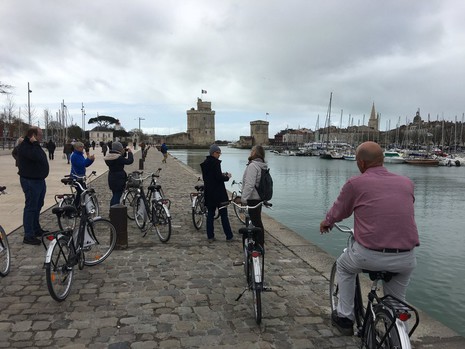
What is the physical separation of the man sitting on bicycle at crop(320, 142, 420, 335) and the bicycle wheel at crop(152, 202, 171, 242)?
4746mm

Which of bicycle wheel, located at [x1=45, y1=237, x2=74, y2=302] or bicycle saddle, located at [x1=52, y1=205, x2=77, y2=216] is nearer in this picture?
bicycle wheel, located at [x1=45, y1=237, x2=74, y2=302]

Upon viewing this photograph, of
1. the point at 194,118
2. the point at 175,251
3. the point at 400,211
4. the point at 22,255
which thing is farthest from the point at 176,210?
the point at 194,118

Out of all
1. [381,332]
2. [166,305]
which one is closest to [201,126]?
[166,305]

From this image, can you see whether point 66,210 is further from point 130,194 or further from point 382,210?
point 130,194

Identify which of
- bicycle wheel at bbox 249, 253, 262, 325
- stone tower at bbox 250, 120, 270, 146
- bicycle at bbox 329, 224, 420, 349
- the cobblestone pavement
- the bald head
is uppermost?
stone tower at bbox 250, 120, 270, 146

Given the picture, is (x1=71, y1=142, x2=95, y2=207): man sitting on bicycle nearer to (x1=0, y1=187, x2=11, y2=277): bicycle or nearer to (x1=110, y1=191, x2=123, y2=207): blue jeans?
(x1=110, y1=191, x2=123, y2=207): blue jeans

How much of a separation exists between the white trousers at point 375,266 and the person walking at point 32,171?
5.33 m

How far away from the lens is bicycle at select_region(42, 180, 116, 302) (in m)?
4.54

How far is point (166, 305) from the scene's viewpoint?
4.60 m

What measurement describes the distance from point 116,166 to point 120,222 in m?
1.94

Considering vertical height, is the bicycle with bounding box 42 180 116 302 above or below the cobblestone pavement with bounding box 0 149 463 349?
above

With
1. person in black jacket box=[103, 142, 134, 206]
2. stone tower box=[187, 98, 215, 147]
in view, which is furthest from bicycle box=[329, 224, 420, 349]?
stone tower box=[187, 98, 215, 147]

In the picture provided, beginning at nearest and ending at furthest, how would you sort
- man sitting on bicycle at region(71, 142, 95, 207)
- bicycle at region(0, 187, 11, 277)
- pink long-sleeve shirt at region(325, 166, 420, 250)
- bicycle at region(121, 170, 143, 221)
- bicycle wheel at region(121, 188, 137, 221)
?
1. pink long-sleeve shirt at region(325, 166, 420, 250)
2. bicycle at region(0, 187, 11, 277)
3. man sitting on bicycle at region(71, 142, 95, 207)
4. bicycle at region(121, 170, 143, 221)
5. bicycle wheel at region(121, 188, 137, 221)

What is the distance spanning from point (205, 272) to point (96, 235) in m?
1.73
